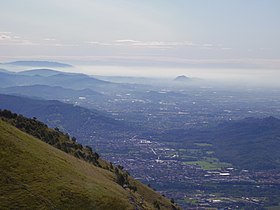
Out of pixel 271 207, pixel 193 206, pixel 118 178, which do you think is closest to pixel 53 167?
pixel 118 178

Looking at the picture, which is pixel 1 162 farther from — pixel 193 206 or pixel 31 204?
pixel 193 206

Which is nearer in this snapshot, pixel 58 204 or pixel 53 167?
pixel 58 204

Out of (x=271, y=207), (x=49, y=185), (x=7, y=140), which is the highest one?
(x=7, y=140)

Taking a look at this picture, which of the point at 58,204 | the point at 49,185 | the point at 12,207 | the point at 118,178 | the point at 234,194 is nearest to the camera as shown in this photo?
the point at 12,207

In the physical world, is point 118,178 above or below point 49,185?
below

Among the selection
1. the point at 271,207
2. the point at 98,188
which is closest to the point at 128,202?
the point at 98,188

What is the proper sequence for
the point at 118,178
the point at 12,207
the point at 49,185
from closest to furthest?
the point at 12,207
the point at 49,185
the point at 118,178
